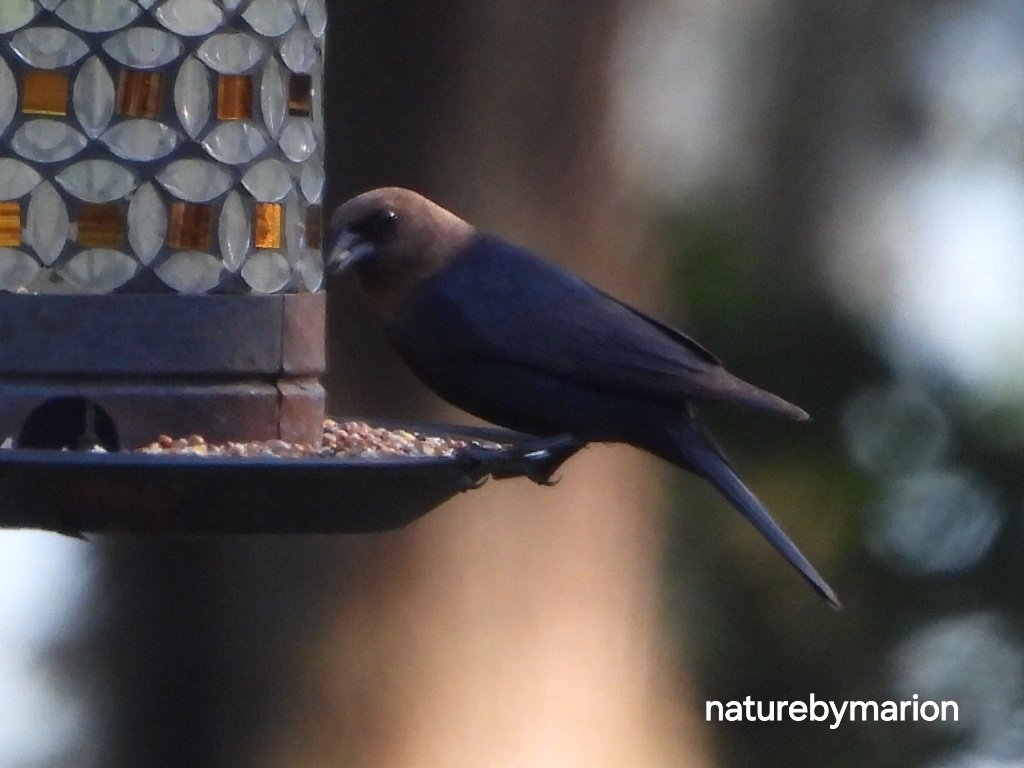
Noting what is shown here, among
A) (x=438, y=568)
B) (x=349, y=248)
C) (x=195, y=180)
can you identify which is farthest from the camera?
(x=438, y=568)

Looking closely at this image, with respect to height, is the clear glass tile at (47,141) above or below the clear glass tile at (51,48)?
below

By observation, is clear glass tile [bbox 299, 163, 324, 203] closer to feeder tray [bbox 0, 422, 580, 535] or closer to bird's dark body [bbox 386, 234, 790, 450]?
bird's dark body [bbox 386, 234, 790, 450]

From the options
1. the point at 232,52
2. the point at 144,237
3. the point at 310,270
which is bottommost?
the point at 310,270

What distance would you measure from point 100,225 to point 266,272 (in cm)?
37

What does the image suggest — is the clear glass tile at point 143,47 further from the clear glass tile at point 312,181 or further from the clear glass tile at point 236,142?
the clear glass tile at point 312,181

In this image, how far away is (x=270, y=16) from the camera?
153 inches

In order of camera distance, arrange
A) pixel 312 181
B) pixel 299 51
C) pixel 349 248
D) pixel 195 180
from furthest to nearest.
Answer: pixel 349 248, pixel 312 181, pixel 299 51, pixel 195 180

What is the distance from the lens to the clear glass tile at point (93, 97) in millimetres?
3670

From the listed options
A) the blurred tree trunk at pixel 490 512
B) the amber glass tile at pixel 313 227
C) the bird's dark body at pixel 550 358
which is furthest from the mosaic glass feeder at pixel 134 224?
the blurred tree trunk at pixel 490 512

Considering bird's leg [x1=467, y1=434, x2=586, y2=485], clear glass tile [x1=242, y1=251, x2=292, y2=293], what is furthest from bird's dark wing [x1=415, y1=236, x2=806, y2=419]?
clear glass tile [x1=242, y1=251, x2=292, y2=293]

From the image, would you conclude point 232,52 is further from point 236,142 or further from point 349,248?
point 349,248

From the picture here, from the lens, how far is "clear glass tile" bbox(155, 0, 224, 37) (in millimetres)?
3724

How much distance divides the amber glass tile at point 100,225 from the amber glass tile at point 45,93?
7.6 inches

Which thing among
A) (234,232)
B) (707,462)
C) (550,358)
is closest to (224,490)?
(234,232)
